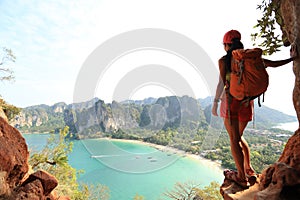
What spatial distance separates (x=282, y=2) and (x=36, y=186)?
3604mm

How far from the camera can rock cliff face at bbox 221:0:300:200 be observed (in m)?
1.38

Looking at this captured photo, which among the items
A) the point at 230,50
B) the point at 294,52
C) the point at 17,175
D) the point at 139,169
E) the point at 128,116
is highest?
the point at 230,50

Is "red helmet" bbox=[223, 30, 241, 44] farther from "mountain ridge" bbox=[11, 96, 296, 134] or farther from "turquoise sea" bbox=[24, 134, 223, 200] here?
"turquoise sea" bbox=[24, 134, 223, 200]

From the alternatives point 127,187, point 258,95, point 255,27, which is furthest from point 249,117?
point 127,187

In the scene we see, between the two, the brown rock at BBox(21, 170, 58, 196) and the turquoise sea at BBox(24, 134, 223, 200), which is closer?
the brown rock at BBox(21, 170, 58, 196)

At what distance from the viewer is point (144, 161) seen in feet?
117

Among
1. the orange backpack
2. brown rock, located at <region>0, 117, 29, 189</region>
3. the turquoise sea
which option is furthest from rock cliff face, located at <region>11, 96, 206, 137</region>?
the orange backpack

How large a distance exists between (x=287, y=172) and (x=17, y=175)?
9.93 ft

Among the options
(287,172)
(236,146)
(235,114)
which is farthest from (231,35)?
(287,172)

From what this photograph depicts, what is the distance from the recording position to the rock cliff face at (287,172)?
1379mm

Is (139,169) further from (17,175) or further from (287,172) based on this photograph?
(287,172)

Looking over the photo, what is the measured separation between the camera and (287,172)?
1.43m

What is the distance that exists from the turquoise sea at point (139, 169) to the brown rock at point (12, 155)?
21158mm

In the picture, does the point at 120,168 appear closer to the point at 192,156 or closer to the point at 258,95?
the point at 192,156
